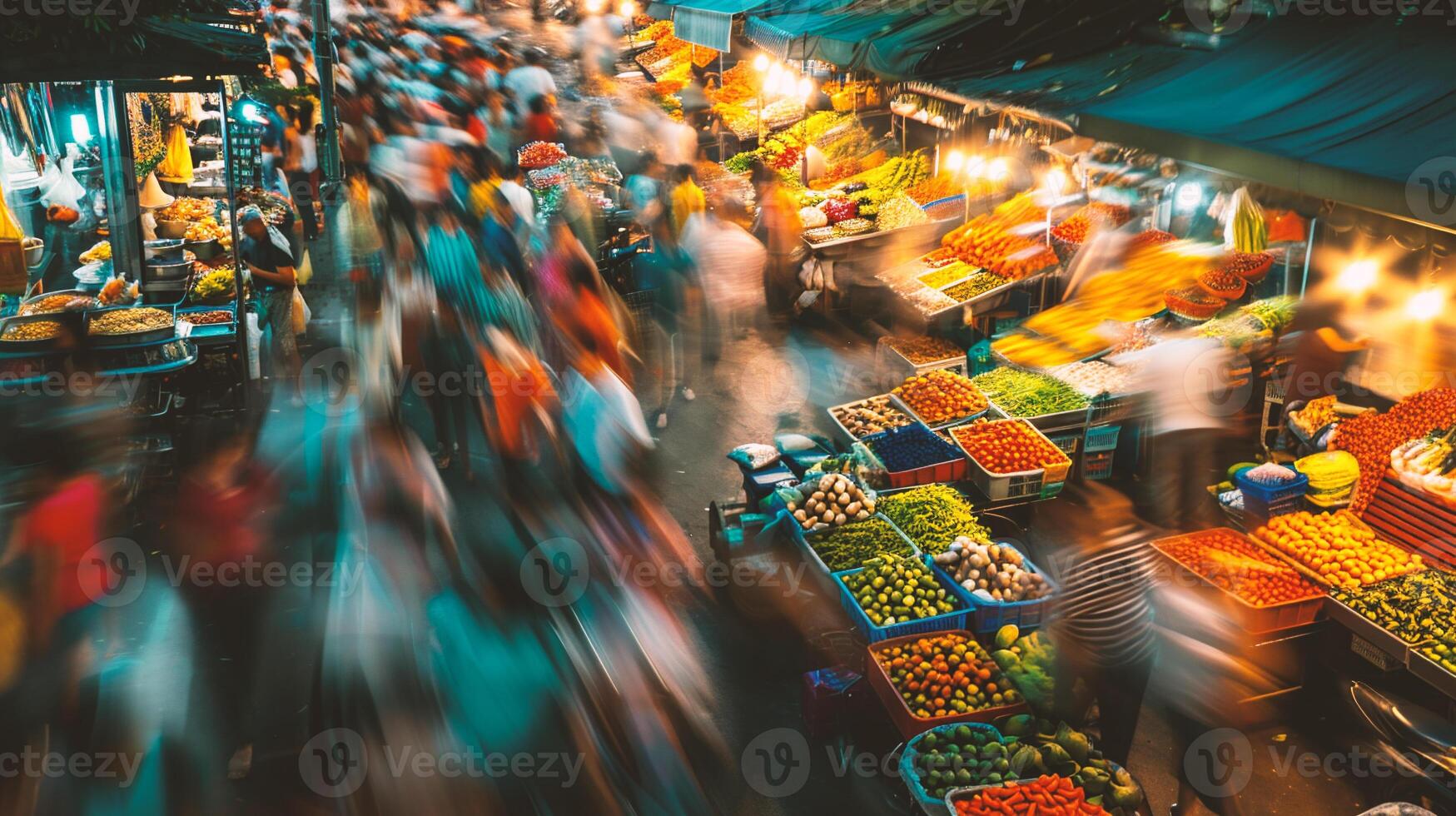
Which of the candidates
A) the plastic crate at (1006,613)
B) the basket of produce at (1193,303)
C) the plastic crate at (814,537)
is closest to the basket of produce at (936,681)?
the plastic crate at (1006,613)

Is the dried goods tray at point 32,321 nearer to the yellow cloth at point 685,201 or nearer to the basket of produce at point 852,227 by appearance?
the yellow cloth at point 685,201

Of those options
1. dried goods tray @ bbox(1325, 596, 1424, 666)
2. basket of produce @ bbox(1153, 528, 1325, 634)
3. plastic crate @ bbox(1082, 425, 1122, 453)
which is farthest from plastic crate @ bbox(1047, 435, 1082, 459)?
dried goods tray @ bbox(1325, 596, 1424, 666)

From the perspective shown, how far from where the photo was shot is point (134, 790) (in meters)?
4.90

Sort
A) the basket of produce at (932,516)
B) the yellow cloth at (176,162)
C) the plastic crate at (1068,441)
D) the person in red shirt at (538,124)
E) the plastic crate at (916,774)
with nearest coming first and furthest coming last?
1. the plastic crate at (916,774)
2. the basket of produce at (932,516)
3. the plastic crate at (1068,441)
4. the yellow cloth at (176,162)
5. the person in red shirt at (538,124)

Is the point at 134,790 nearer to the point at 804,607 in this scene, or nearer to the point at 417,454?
the point at 417,454

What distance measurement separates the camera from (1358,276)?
7.28 meters

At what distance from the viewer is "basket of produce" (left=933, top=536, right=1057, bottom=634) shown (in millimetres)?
5613

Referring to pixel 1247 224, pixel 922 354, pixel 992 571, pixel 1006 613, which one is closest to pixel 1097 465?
pixel 922 354

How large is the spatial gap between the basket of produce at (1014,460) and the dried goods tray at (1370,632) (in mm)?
1997

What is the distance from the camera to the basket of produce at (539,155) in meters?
14.6

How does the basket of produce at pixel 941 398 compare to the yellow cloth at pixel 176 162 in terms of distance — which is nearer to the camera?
the basket of produce at pixel 941 398

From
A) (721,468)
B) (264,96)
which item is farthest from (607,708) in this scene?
(264,96)

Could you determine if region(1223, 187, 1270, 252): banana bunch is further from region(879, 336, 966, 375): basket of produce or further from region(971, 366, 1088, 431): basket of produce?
region(879, 336, 966, 375): basket of produce

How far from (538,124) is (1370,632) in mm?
13424
